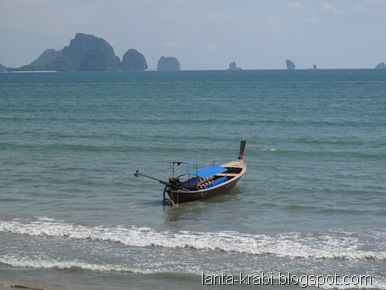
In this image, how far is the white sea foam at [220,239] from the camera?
62.3 feet

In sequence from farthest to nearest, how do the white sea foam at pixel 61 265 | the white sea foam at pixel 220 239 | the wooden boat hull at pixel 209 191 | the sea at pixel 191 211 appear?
the wooden boat hull at pixel 209 191, the white sea foam at pixel 220 239, the white sea foam at pixel 61 265, the sea at pixel 191 211

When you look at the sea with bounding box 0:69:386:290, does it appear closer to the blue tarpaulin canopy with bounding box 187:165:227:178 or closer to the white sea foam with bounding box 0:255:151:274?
the white sea foam with bounding box 0:255:151:274

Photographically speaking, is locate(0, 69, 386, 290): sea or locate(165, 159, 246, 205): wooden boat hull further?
locate(165, 159, 246, 205): wooden boat hull

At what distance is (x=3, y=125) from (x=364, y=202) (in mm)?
36838

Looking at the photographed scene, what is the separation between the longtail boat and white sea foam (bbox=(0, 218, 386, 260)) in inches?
164

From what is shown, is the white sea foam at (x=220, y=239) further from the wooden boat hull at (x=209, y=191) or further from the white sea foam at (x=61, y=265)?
the wooden boat hull at (x=209, y=191)

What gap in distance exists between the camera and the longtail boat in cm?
2609

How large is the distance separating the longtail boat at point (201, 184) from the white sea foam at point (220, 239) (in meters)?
4.16

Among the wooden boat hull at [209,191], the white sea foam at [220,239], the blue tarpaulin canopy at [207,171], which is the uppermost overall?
the blue tarpaulin canopy at [207,171]

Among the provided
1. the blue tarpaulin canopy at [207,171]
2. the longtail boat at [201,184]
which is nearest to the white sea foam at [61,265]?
the longtail boat at [201,184]

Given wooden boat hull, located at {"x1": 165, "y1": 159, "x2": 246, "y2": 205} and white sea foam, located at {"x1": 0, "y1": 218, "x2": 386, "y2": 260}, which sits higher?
wooden boat hull, located at {"x1": 165, "y1": 159, "x2": 246, "y2": 205}

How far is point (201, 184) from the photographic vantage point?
2745 centimetres

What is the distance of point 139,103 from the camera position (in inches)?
3063

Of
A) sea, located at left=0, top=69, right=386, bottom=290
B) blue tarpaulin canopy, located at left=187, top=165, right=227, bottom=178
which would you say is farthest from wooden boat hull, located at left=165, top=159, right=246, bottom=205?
blue tarpaulin canopy, located at left=187, top=165, right=227, bottom=178
